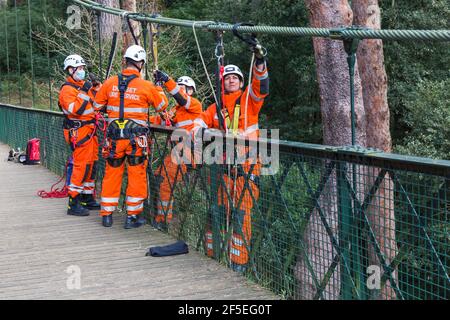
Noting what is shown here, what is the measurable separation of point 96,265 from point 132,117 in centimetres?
164

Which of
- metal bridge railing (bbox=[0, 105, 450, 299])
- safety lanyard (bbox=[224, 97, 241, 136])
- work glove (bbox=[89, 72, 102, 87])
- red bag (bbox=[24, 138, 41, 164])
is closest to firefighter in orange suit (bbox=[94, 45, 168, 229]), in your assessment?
metal bridge railing (bbox=[0, 105, 450, 299])

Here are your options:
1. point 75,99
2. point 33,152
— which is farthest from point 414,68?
point 75,99

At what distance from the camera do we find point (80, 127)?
25.1 ft

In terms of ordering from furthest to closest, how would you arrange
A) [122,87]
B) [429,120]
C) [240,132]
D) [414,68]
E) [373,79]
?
[414,68]
[429,120]
[373,79]
[122,87]
[240,132]

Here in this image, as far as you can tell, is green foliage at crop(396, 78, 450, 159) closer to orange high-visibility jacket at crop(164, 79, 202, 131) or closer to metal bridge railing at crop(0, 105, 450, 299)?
orange high-visibility jacket at crop(164, 79, 202, 131)

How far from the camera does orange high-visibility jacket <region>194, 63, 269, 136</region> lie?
216 inches

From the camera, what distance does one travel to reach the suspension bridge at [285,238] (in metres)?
3.48

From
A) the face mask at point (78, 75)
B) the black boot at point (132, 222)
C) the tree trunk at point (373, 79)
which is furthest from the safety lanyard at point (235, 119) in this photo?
the tree trunk at point (373, 79)

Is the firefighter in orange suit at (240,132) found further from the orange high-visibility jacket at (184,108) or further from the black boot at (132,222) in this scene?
the black boot at (132,222)

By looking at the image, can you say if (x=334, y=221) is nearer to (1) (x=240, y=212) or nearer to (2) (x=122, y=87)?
(1) (x=240, y=212)

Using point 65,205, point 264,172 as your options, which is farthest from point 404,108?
point 264,172

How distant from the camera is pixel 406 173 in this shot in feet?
11.2

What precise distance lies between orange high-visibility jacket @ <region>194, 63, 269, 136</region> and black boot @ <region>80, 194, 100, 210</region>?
6.92 feet
